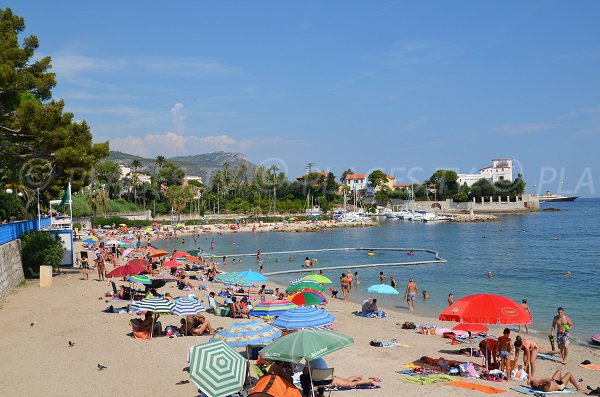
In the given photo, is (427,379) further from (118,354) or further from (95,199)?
(95,199)

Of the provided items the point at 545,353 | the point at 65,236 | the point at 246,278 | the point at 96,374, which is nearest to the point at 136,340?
the point at 96,374

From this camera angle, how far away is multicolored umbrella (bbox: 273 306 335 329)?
1137 cm

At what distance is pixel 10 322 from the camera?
16.0m

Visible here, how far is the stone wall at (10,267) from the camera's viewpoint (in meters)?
19.6

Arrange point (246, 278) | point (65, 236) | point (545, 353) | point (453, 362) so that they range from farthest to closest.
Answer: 1. point (65, 236)
2. point (246, 278)
3. point (545, 353)
4. point (453, 362)

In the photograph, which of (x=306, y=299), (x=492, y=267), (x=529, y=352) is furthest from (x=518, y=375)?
(x=492, y=267)

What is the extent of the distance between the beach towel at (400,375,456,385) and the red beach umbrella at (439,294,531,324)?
1391 mm

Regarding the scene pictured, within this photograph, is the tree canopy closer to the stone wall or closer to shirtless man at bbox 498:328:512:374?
the stone wall

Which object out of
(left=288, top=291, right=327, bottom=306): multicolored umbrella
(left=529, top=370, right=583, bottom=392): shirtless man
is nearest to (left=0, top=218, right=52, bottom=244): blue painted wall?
(left=288, top=291, right=327, bottom=306): multicolored umbrella

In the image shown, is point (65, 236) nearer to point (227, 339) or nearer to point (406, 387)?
point (227, 339)

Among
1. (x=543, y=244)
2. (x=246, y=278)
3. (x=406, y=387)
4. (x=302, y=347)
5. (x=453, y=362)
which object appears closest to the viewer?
(x=302, y=347)

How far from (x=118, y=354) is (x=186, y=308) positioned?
1.95 meters

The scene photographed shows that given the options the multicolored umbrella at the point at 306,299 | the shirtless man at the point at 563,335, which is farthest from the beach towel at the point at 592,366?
the multicolored umbrella at the point at 306,299

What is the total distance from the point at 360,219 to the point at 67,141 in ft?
265
